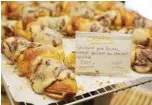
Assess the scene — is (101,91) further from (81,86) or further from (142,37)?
(142,37)

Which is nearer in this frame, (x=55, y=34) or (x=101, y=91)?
(x=101, y=91)

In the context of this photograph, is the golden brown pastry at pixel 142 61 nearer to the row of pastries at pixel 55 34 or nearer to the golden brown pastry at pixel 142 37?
the row of pastries at pixel 55 34

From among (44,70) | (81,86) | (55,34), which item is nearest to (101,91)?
(81,86)

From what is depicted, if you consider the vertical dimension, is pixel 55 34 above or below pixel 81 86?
above

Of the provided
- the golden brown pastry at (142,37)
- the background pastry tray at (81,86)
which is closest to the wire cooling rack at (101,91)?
the background pastry tray at (81,86)

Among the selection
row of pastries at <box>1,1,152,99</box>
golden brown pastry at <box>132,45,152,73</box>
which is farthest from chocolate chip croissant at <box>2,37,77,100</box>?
golden brown pastry at <box>132,45,152,73</box>

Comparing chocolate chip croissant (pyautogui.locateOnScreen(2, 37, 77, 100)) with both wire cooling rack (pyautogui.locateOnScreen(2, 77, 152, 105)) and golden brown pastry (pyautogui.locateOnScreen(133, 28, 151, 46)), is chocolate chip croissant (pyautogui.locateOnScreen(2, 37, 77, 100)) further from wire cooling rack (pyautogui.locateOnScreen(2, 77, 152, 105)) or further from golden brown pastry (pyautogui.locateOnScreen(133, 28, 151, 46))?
golden brown pastry (pyautogui.locateOnScreen(133, 28, 151, 46))
